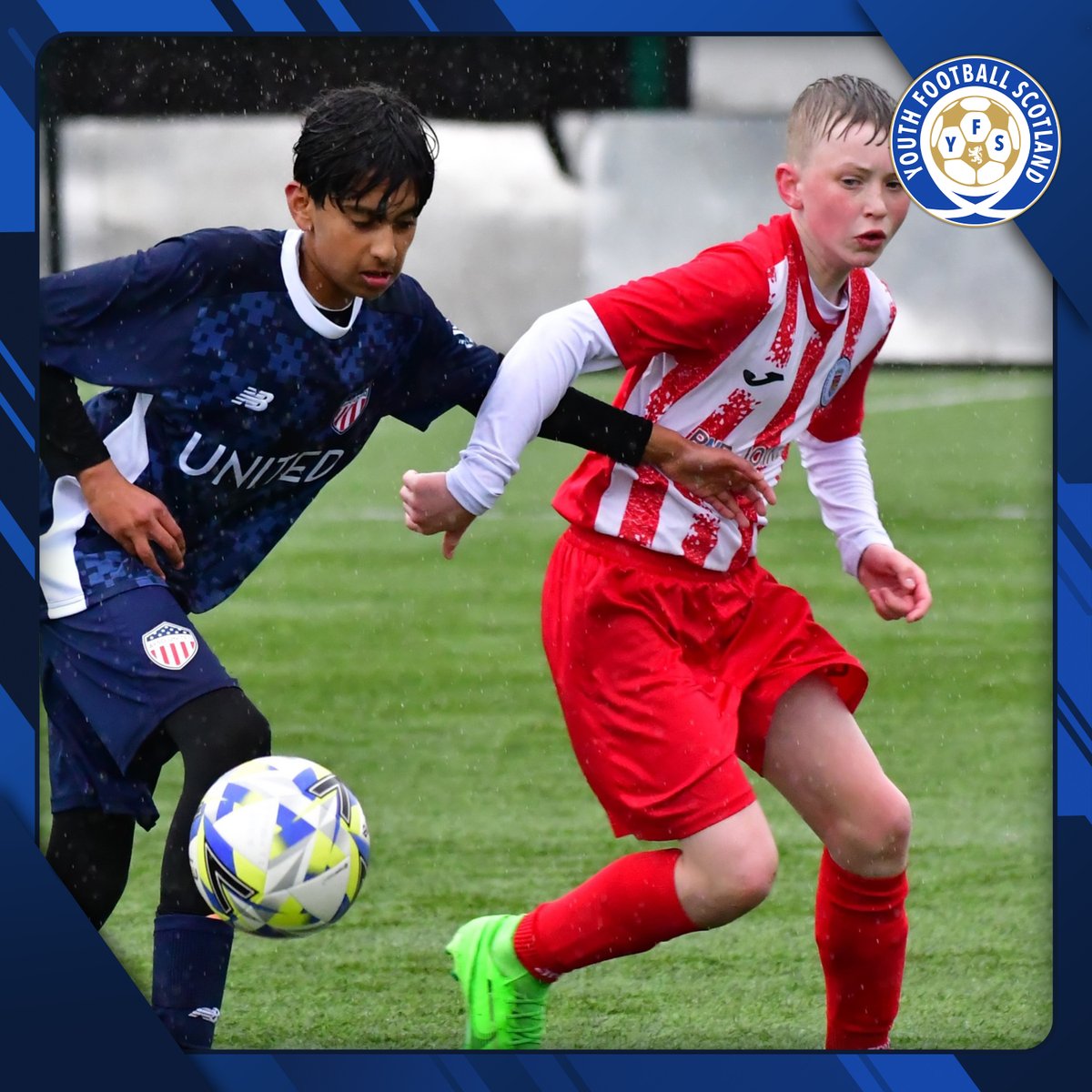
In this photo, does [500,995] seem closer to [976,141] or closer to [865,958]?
[865,958]

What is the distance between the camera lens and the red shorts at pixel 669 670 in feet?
10.7

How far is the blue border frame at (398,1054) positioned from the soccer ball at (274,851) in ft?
0.87

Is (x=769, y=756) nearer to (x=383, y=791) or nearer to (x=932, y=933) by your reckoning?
(x=932, y=933)

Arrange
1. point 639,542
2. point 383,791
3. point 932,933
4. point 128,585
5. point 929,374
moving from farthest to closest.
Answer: point 929,374
point 383,791
point 932,933
point 639,542
point 128,585

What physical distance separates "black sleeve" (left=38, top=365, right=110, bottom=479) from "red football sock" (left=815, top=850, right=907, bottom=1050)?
5.15 ft

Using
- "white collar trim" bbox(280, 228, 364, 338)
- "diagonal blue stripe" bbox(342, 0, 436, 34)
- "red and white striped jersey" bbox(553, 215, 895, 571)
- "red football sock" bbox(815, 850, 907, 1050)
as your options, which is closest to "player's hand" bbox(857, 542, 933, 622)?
"red and white striped jersey" bbox(553, 215, 895, 571)

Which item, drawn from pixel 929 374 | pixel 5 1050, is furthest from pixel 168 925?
pixel 929 374

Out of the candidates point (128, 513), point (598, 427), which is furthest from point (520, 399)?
point (128, 513)

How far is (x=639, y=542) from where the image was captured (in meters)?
3.37

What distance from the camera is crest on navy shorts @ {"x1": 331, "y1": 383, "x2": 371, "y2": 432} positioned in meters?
3.31

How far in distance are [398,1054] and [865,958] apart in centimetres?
105

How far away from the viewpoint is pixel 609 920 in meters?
3.39

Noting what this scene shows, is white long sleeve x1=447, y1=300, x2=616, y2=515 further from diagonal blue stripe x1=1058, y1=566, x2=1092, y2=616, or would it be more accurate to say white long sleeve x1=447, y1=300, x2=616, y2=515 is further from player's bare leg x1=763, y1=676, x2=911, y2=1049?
diagonal blue stripe x1=1058, y1=566, x2=1092, y2=616

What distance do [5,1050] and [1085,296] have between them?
195 cm
